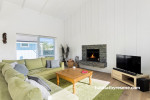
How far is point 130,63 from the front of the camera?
274 centimetres

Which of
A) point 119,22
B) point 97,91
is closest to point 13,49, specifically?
point 97,91

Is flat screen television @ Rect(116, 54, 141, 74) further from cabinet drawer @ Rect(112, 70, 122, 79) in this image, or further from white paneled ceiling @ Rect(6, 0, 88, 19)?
white paneled ceiling @ Rect(6, 0, 88, 19)

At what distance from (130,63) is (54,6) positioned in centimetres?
444

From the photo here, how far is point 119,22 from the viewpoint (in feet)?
11.6

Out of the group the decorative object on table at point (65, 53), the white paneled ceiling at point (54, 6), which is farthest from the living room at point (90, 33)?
the decorative object on table at point (65, 53)

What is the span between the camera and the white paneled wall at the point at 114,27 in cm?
295

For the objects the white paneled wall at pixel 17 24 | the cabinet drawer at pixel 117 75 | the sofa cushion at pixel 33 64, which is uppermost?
the white paneled wall at pixel 17 24

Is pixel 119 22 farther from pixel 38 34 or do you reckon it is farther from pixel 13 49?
pixel 13 49

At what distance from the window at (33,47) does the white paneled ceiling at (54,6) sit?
1551 mm

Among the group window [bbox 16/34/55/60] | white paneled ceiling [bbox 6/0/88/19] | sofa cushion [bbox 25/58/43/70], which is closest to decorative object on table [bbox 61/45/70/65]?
window [bbox 16/34/55/60]

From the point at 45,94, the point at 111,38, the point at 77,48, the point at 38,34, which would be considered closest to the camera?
the point at 45,94

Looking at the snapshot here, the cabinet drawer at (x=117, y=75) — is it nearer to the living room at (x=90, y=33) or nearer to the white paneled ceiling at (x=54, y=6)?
the living room at (x=90, y=33)

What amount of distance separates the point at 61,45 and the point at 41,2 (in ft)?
9.05

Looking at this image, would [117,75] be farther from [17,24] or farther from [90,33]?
[17,24]
